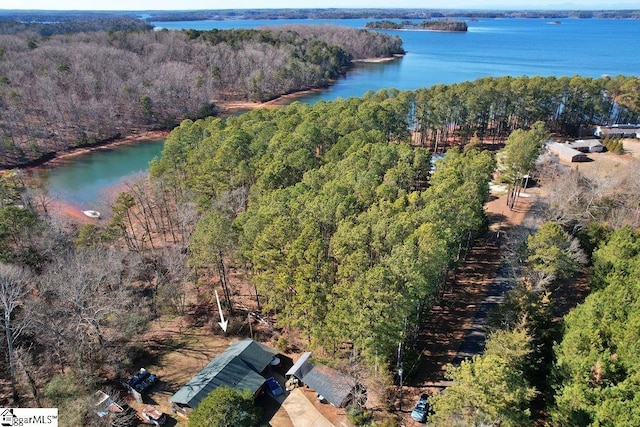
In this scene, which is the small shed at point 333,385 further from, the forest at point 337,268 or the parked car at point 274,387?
the parked car at point 274,387

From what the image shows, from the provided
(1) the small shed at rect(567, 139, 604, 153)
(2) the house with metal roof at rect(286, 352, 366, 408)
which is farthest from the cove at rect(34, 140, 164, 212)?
(1) the small shed at rect(567, 139, 604, 153)

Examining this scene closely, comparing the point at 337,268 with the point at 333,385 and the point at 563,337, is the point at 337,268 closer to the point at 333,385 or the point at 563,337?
the point at 333,385

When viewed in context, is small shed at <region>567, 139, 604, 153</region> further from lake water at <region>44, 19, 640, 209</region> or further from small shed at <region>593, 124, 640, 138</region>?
lake water at <region>44, 19, 640, 209</region>

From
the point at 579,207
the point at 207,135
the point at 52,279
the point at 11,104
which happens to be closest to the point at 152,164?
the point at 207,135

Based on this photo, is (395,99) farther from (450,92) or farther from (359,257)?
(359,257)

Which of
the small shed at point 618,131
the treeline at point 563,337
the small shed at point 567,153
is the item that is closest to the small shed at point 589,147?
the small shed at point 567,153

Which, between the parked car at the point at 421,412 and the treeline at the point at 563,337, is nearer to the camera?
the treeline at the point at 563,337
